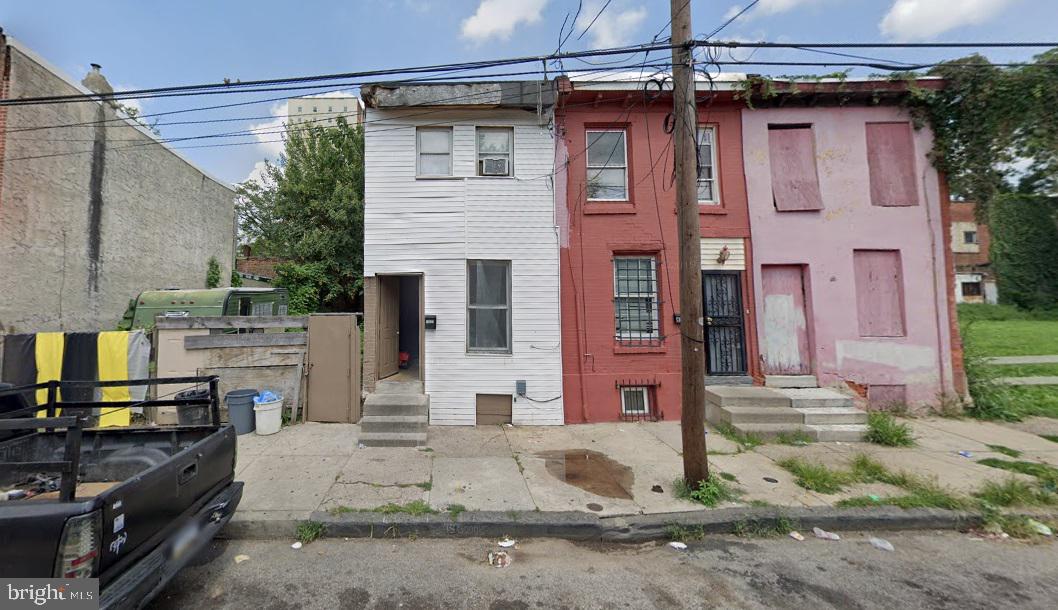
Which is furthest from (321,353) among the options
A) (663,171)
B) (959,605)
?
(959,605)

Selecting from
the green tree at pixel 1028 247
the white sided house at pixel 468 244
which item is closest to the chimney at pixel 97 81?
the white sided house at pixel 468 244

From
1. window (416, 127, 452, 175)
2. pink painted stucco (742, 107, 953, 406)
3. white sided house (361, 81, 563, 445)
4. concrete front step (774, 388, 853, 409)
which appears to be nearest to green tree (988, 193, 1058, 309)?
pink painted stucco (742, 107, 953, 406)

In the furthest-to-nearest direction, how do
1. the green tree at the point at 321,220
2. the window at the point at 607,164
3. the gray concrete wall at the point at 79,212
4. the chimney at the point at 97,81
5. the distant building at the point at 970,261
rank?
the distant building at the point at 970,261 → the green tree at the point at 321,220 → the chimney at the point at 97,81 → the gray concrete wall at the point at 79,212 → the window at the point at 607,164

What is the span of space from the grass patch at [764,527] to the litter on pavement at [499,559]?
2.36 metres

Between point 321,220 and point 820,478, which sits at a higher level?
point 321,220

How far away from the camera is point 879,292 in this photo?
7.64 meters

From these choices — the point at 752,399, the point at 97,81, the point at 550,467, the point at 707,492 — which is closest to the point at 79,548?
the point at 550,467

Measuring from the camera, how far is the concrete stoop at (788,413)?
6.23 metres

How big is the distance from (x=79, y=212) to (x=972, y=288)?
4990 cm

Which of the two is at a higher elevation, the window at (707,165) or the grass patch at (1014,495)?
the window at (707,165)

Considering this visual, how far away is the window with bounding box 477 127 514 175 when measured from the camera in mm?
7559

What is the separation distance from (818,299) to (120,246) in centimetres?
1783

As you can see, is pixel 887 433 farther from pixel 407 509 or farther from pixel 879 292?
pixel 407 509

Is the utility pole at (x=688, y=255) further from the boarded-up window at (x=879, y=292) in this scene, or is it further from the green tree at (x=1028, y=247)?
the green tree at (x=1028, y=247)
